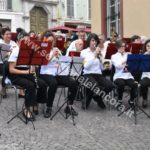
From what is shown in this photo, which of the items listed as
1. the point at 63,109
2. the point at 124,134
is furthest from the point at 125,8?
the point at 124,134

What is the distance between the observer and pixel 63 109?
9.57m

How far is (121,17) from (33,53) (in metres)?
8.67

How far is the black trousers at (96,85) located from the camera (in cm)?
941

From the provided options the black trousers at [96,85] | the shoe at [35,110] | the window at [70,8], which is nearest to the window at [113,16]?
the black trousers at [96,85]

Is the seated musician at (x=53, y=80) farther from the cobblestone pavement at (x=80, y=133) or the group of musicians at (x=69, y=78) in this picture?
the cobblestone pavement at (x=80, y=133)

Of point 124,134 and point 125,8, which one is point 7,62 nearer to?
point 124,134

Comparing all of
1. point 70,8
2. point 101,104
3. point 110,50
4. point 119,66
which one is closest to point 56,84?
point 101,104

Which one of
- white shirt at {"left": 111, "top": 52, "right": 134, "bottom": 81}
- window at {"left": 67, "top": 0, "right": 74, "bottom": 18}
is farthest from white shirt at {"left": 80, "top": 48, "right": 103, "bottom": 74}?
window at {"left": 67, "top": 0, "right": 74, "bottom": 18}

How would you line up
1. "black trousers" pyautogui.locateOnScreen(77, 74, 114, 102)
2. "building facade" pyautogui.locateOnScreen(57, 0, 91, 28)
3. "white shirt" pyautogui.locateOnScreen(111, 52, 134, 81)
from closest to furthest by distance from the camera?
"black trousers" pyautogui.locateOnScreen(77, 74, 114, 102) → "white shirt" pyautogui.locateOnScreen(111, 52, 134, 81) → "building facade" pyautogui.locateOnScreen(57, 0, 91, 28)

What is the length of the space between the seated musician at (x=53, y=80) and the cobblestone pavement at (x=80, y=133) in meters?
0.23

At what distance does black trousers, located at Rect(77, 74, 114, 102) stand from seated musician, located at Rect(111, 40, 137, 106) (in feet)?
0.92

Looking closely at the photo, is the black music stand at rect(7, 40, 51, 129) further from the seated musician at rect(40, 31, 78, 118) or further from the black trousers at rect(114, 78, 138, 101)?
the black trousers at rect(114, 78, 138, 101)

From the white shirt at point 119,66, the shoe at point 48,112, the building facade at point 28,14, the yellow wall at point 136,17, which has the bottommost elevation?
the shoe at point 48,112

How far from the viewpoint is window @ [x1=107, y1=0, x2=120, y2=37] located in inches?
665
